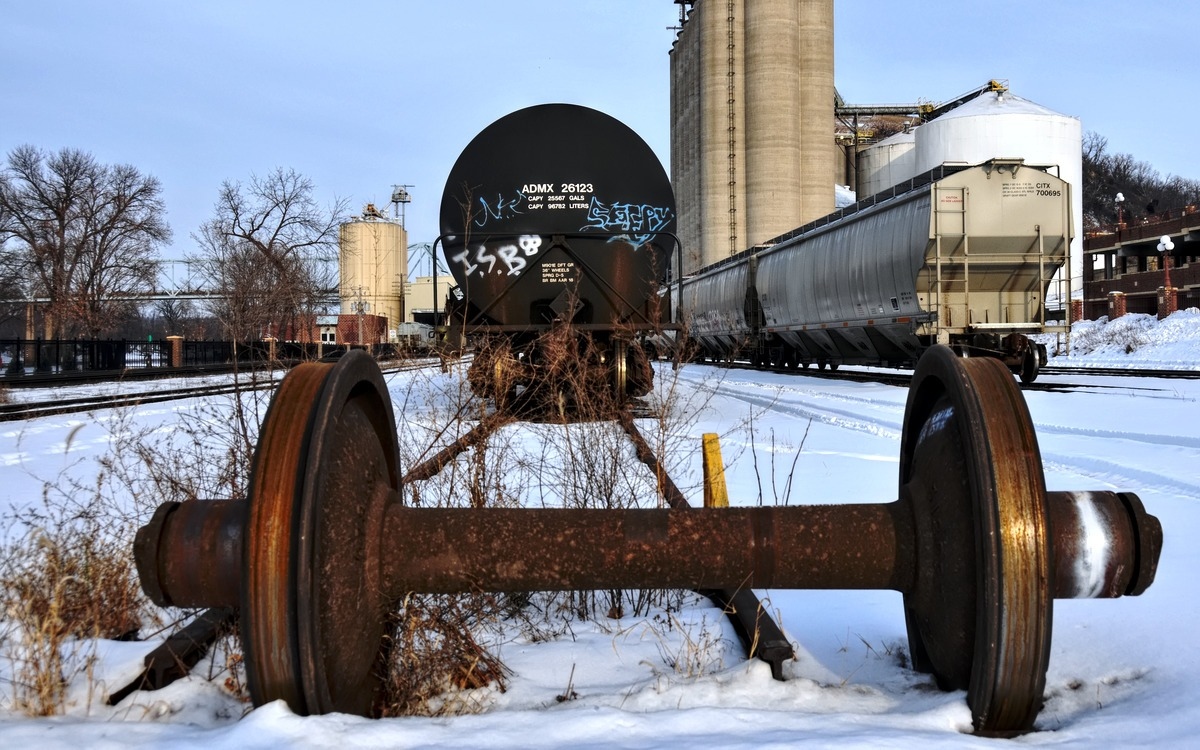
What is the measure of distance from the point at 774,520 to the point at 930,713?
25.2 inches

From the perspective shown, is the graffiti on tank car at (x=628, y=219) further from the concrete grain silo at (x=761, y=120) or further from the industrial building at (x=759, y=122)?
the concrete grain silo at (x=761, y=120)

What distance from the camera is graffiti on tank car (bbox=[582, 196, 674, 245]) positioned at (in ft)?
31.8

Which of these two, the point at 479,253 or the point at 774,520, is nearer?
the point at 774,520

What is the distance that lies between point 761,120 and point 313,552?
5026 cm

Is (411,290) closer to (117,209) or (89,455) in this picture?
(117,209)

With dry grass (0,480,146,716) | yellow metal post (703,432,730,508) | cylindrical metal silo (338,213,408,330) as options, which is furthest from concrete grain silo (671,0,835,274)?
dry grass (0,480,146,716)

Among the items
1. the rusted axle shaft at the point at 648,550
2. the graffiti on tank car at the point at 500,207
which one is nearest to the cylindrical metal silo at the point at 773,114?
the graffiti on tank car at the point at 500,207

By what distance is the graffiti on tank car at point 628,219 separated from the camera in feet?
31.8

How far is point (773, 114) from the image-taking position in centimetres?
4872

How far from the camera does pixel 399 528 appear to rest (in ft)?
8.16

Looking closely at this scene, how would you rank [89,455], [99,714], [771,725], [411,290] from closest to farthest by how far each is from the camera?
1. [771,725]
2. [99,714]
3. [89,455]
4. [411,290]

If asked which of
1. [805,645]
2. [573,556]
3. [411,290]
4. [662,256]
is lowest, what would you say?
[805,645]

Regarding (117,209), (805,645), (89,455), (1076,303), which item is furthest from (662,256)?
(1076,303)

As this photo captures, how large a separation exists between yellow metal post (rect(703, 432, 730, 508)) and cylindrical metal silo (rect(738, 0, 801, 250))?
45285 mm
